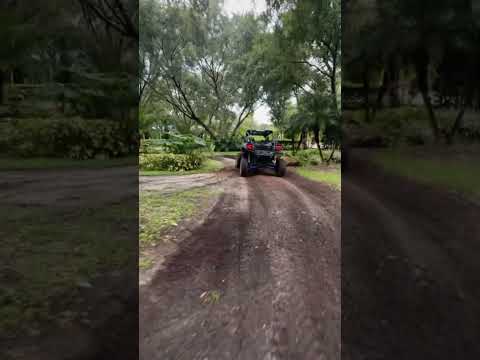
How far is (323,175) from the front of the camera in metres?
1.79

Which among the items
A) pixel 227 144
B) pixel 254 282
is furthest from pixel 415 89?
pixel 254 282

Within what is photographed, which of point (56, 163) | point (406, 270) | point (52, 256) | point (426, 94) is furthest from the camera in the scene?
point (426, 94)

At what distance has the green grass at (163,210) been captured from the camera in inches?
59.8

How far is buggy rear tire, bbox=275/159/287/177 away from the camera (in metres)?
1.74

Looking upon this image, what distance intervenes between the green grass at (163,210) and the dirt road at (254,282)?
0.47 feet

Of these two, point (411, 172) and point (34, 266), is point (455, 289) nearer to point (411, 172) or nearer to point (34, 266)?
point (411, 172)

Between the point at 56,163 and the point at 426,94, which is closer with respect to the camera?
the point at 56,163

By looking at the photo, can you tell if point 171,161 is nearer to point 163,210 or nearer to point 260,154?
point 163,210

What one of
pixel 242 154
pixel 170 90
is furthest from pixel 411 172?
pixel 170 90

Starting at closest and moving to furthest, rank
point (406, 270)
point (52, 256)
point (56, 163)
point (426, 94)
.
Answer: point (52, 256) → point (56, 163) → point (406, 270) → point (426, 94)

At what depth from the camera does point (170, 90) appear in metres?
1.71

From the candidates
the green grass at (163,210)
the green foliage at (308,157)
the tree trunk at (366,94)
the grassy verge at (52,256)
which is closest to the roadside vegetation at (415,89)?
the tree trunk at (366,94)

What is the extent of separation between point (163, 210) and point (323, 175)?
3.88ft

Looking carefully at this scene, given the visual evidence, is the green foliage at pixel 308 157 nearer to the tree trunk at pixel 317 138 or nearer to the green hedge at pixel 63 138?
the tree trunk at pixel 317 138
